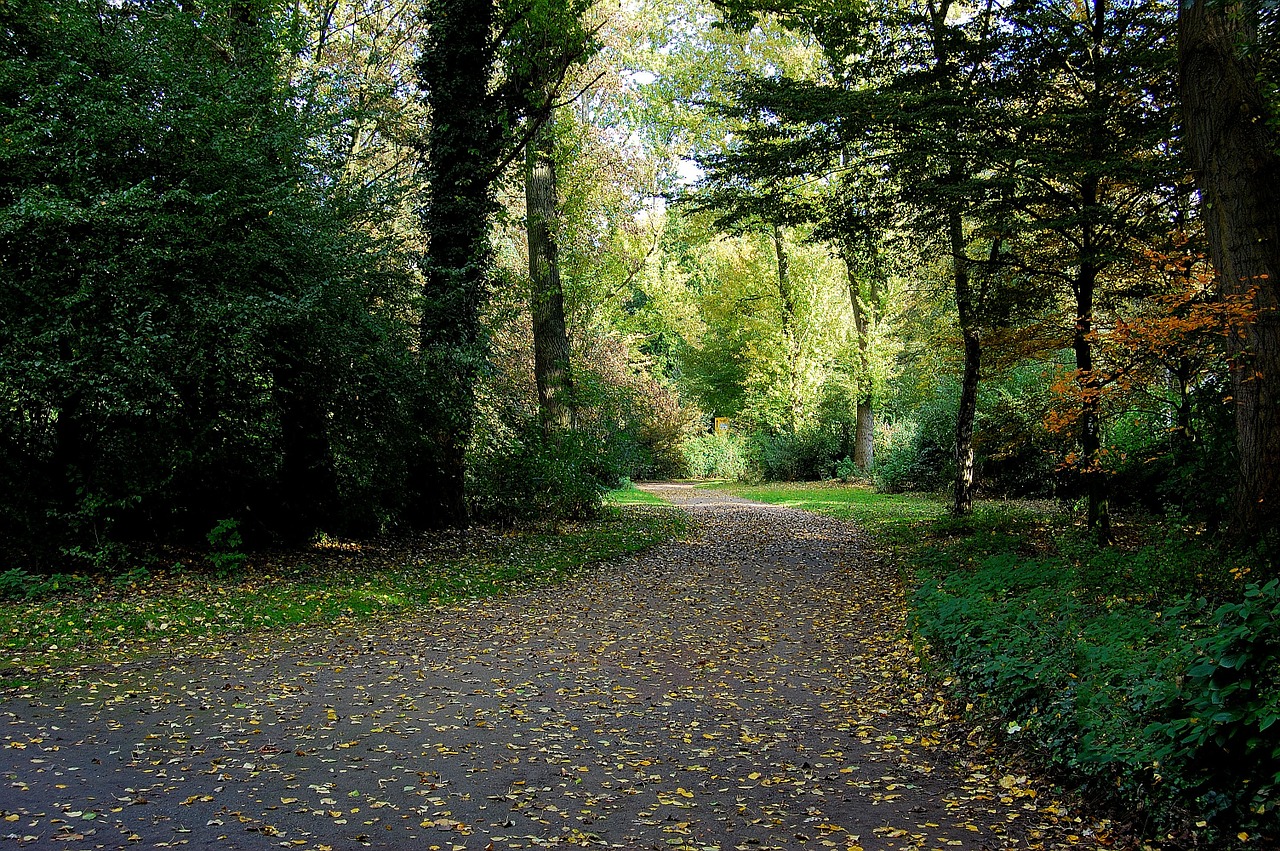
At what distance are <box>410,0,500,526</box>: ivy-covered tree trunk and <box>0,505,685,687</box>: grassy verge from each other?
3.65 feet

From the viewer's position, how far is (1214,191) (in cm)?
655

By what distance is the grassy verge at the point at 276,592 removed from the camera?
7.36 metres

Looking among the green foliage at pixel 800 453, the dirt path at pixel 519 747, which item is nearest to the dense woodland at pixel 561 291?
the dirt path at pixel 519 747

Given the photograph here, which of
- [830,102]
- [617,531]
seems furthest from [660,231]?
[830,102]

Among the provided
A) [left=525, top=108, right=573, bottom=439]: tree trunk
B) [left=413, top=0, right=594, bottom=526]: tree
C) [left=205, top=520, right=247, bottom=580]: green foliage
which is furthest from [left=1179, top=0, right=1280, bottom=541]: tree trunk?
[left=525, top=108, right=573, bottom=439]: tree trunk

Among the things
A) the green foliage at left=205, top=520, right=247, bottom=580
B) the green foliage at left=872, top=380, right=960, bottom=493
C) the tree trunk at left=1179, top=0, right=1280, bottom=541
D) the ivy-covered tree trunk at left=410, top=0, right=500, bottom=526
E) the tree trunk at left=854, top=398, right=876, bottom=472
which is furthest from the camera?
the tree trunk at left=854, top=398, right=876, bottom=472

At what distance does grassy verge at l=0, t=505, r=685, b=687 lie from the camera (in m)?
7.36

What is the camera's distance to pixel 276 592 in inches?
374

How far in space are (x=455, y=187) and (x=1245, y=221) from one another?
11.5 m

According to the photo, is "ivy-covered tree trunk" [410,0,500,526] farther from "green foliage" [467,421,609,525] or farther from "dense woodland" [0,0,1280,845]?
"green foliage" [467,421,609,525]

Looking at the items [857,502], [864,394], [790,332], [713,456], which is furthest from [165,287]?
[713,456]

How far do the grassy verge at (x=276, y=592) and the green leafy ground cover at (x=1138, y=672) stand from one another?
18.7 feet

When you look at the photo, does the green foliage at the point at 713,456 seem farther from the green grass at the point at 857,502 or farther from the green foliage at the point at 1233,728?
the green foliage at the point at 1233,728

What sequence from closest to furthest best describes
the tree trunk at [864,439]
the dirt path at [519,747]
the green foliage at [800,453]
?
the dirt path at [519,747]
the tree trunk at [864,439]
the green foliage at [800,453]
